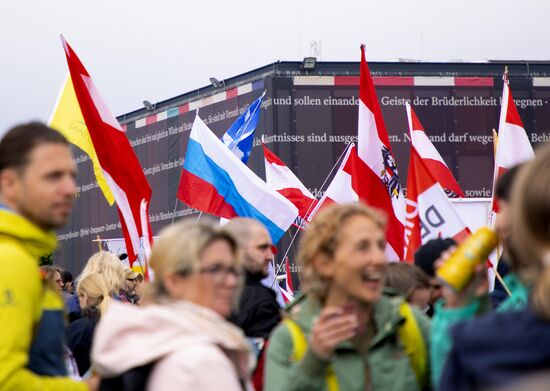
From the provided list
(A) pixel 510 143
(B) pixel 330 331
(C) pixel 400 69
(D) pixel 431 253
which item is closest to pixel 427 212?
(D) pixel 431 253

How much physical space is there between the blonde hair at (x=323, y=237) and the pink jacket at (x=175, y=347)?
0.78 meters

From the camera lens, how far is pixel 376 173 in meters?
12.4

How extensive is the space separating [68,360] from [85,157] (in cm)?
4139

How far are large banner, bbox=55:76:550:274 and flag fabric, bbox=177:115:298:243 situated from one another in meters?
19.9

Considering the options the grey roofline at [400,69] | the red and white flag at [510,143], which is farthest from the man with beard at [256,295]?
the grey roofline at [400,69]

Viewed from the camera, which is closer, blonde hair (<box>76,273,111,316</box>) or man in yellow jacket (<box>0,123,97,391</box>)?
man in yellow jacket (<box>0,123,97,391</box>)

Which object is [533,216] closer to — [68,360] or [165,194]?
[68,360]

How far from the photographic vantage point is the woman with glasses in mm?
3361

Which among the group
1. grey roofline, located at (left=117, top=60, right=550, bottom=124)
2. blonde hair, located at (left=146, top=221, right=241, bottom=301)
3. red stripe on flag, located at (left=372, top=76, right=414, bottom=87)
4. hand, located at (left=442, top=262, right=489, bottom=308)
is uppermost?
grey roofline, located at (left=117, top=60, right=550, bottom=124)

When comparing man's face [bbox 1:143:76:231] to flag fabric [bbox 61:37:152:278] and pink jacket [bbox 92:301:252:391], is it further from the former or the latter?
flag fabric [bbox 61:37:152:278]

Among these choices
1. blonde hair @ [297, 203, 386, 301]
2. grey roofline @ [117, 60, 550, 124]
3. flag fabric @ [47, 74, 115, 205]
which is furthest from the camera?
grey roofline @ [117, 60, 550, 124]

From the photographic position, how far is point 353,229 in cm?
426

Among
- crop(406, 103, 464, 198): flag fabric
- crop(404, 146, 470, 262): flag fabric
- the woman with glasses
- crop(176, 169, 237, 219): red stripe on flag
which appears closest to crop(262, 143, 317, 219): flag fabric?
crop(406, 103, 464, 198): flag fabric

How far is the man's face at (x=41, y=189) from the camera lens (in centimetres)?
407
